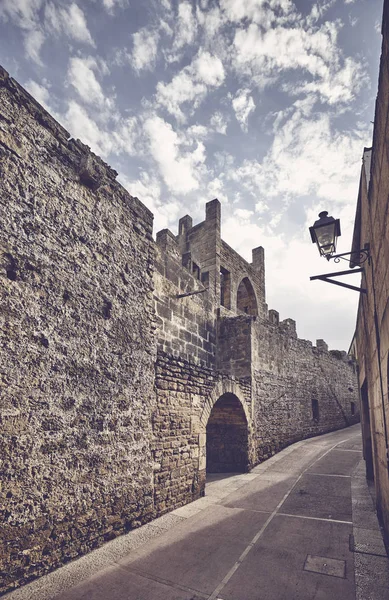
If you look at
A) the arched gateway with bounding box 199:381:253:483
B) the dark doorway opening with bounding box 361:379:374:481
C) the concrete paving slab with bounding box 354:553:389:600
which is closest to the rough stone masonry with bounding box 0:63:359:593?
the arched gateway with bounding box 199:381:253:483

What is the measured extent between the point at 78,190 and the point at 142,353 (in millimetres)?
2671

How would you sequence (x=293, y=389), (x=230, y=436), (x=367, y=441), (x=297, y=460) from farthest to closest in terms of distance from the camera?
(x=293, y=389)
(x=297, y=460)
(x=230, y=436)
(x=367, y=441)

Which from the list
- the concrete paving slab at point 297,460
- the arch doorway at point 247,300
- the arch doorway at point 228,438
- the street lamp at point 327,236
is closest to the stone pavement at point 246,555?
the concrete paving slab at point 297,460

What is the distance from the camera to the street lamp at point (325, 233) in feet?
13.3

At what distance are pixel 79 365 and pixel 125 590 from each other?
2360 mm

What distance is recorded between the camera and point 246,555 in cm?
392

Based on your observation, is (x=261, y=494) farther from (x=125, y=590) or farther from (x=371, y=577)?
(x=125, y=590)

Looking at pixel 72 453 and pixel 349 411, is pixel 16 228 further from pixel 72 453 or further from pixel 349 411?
pixel 349 411

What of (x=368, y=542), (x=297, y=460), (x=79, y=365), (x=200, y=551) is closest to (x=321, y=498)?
(x=368, y=542)

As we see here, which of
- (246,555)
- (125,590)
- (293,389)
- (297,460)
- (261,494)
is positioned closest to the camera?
(125,590)

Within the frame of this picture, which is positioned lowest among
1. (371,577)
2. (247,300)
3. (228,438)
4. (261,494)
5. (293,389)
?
(261,494)

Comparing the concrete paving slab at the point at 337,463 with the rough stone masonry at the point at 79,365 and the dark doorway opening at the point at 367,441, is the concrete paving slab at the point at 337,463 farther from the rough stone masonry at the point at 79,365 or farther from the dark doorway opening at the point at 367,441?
the rough stone masonry at the point at 79,365

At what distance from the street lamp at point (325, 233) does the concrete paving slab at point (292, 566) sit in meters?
3.55

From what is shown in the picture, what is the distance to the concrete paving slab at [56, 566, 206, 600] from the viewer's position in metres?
3.05
